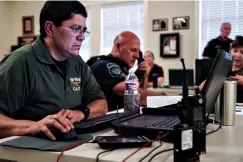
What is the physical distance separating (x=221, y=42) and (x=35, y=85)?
4.25m

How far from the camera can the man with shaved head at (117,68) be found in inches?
81.9

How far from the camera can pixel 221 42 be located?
5.07m

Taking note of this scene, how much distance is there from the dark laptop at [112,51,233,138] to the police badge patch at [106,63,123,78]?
2.53 feet

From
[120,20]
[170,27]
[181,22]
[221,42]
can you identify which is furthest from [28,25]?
[221,42]

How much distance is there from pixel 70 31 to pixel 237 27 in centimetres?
434

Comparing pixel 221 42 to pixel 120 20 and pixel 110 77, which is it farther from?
pixel 110 77

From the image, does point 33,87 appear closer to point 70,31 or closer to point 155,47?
point 70,31

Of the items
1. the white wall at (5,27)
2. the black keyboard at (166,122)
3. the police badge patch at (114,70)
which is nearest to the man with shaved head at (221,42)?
the police badge patch at (114,70)

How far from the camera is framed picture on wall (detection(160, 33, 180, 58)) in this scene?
5512mm

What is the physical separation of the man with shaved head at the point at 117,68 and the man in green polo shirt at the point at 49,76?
43 cm

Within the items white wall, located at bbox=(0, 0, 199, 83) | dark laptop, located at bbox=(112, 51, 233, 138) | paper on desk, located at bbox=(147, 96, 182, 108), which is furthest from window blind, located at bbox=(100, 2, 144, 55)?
dark laptop, located at bbox=(112, 51, 233, 138)

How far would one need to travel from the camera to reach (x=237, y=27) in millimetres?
5207

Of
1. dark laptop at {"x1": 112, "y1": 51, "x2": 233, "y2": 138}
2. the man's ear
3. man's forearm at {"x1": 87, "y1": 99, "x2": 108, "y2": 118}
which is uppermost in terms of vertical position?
the man's ear

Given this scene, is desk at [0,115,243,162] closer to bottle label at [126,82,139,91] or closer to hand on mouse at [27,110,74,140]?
hand on mouse at [27,110,74,140]
